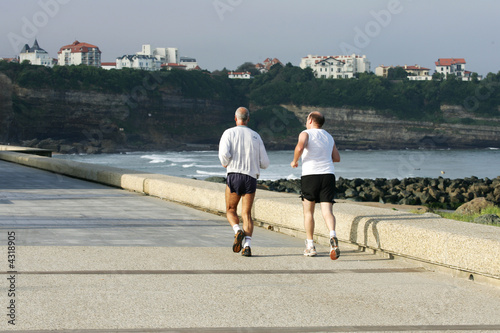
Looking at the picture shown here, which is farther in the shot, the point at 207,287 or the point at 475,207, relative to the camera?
the point at 475,207

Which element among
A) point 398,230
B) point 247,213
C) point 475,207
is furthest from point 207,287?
point 475,207

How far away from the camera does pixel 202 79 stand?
18275cm

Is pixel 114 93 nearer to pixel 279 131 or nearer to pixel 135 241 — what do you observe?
pixel 279 131

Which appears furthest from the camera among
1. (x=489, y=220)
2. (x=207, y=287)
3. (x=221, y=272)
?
(x=489, y=220)

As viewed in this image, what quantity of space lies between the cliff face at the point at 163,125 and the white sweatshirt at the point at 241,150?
126225 millimetres

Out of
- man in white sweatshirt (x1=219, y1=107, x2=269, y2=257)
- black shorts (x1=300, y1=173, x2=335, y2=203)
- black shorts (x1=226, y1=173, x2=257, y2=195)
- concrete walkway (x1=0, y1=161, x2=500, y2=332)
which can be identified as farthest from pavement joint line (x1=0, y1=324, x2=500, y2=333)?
black shorts (x1=226, y1=173, x2=257, y2=195)

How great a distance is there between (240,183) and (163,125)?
15635 cm

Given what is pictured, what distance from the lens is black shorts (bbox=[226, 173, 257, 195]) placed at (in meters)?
7.58

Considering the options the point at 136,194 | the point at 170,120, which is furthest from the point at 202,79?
the point at 136,194

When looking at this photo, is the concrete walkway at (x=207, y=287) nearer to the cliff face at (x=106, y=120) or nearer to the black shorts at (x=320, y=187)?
the black shorts at (x=320, y=187)

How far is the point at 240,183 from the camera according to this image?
7.59 m

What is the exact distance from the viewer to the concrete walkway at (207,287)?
185 inches

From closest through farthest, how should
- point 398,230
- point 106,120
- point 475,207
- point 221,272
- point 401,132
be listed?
point 221,272 → point 398,230 → point 475,207 → point 106,120 → point 401,132

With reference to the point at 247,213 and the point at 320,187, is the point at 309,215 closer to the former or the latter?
the point at 320,187
